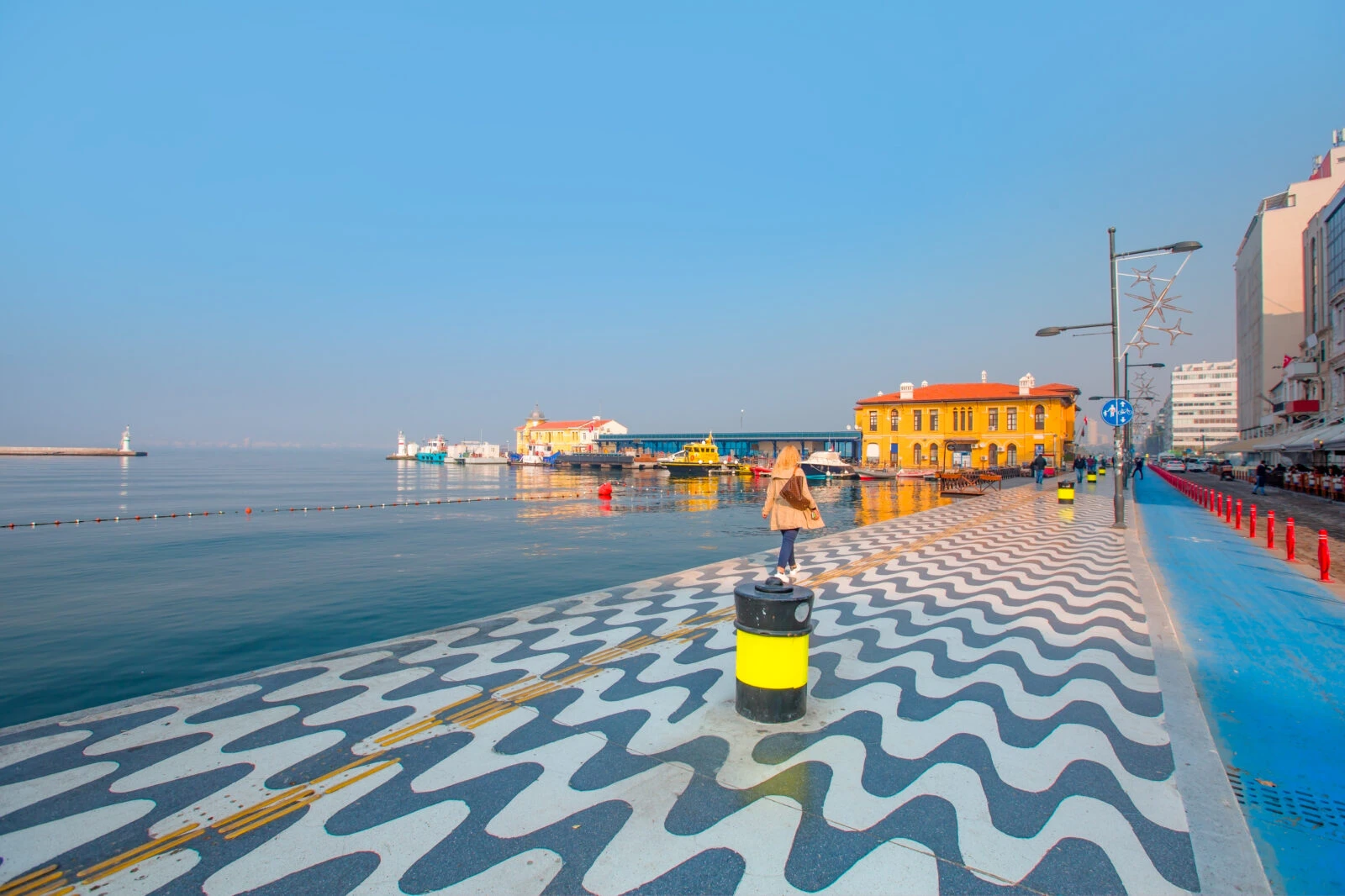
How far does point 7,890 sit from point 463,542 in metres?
18.1

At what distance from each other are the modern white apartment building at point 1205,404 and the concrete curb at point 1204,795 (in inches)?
6870

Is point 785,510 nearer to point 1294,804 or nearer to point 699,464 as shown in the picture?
point 1294,804

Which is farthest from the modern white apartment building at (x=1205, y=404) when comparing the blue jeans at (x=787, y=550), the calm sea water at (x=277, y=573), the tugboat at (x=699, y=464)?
the blue jeans at (x=787, y=550)

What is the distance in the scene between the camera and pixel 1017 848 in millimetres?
3336

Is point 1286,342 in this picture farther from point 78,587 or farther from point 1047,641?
point 78,587

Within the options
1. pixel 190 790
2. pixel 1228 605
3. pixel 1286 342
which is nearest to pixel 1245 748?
pixel 1228 605

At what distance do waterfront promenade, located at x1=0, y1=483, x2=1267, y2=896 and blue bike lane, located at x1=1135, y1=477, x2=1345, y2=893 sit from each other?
20 cm

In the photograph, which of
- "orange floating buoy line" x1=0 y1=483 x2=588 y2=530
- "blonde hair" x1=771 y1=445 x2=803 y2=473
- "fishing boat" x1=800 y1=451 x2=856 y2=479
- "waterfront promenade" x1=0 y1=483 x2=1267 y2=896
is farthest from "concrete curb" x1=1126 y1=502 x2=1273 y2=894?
"fishing boat" x1=800 y1=451 x2=856 y2=479

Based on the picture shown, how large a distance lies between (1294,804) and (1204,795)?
0.52 m

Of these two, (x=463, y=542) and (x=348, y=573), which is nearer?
(x=348, y=573)

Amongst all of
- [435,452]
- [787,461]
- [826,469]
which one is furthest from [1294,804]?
[435,452]

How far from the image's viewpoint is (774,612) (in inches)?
186

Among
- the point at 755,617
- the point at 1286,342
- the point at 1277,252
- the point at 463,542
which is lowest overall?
the point at 463,542

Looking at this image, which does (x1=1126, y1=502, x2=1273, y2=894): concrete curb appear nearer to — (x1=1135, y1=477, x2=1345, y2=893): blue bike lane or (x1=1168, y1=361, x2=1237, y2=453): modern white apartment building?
(x1=1135, y1=477, x2=1345, y2=893): blue bike lane
